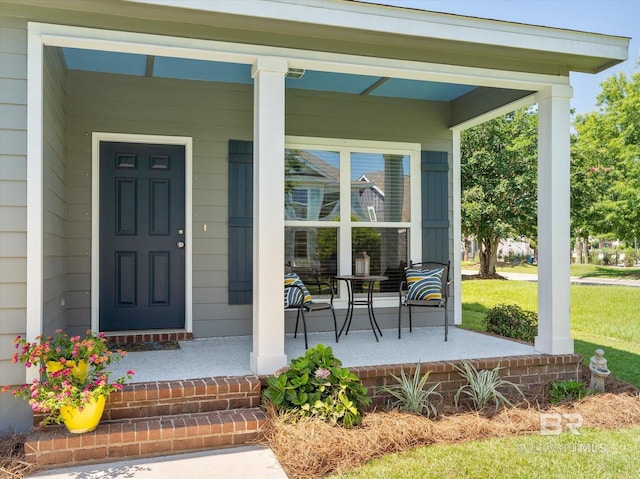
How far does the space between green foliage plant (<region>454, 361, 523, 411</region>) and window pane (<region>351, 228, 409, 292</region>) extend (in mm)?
1812

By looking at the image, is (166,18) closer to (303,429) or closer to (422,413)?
(303,429)

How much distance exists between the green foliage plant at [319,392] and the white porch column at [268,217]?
0.29m

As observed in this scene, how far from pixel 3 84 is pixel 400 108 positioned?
12.6ft

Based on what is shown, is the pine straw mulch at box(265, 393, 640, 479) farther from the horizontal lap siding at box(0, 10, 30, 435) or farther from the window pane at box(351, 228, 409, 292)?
the window pane at box(351, 228, 409, 292)

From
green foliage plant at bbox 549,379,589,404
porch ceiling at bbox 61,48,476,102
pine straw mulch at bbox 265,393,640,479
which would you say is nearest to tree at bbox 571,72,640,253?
porch ceiling at bbox 61,48,476,102

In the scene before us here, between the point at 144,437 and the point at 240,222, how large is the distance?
2.52m

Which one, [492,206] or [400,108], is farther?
[492,206]

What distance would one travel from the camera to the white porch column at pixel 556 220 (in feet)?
14.5

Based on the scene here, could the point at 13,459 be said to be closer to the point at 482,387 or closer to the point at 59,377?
the point at 59,377

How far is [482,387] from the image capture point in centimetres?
396

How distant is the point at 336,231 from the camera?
18.5ft

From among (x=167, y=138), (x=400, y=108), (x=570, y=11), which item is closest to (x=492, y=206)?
(x=570, y=11)

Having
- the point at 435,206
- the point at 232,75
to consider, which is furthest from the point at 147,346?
the point at 435,206

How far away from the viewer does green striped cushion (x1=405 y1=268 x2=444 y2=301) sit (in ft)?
17.1
